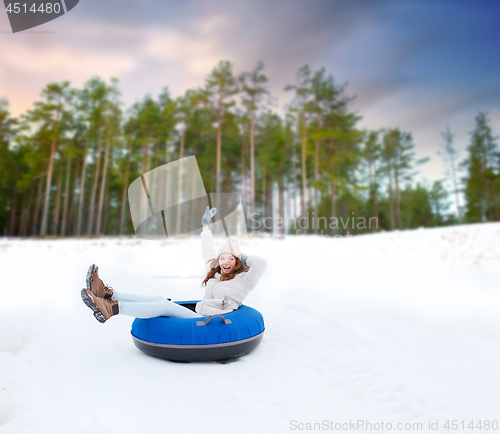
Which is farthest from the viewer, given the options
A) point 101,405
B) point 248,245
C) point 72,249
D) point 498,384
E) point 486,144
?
point 486,144

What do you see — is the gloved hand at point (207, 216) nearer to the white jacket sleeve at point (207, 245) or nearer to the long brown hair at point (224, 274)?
the white jacket sleeve at point (207, 245)

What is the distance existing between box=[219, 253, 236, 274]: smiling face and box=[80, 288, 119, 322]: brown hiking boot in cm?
120

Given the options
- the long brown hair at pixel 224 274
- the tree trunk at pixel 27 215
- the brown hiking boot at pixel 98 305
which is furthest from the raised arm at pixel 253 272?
the tree trunk at pixel 27 215

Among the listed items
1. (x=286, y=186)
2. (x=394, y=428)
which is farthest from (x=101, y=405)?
(x=286, y=186)

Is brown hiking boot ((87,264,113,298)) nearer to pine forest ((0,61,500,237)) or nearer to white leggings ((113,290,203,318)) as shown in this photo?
white leggings ((113,290,203,318))

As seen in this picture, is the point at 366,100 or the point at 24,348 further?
the point at 366,100

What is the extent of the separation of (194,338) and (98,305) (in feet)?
2.92

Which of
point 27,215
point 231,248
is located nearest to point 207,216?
point 231,248

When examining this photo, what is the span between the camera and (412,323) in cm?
422

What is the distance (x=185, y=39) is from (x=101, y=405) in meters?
12.8

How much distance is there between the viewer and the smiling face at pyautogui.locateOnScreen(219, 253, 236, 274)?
10.9 feet

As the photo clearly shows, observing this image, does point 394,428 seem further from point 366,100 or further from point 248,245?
point 366,100

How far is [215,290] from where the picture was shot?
10.8 feet

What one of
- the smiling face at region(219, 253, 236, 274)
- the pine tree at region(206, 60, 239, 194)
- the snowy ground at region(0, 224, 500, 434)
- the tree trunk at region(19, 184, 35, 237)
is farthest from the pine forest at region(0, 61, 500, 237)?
the smiling face at region(219, 253, 236, 274)
